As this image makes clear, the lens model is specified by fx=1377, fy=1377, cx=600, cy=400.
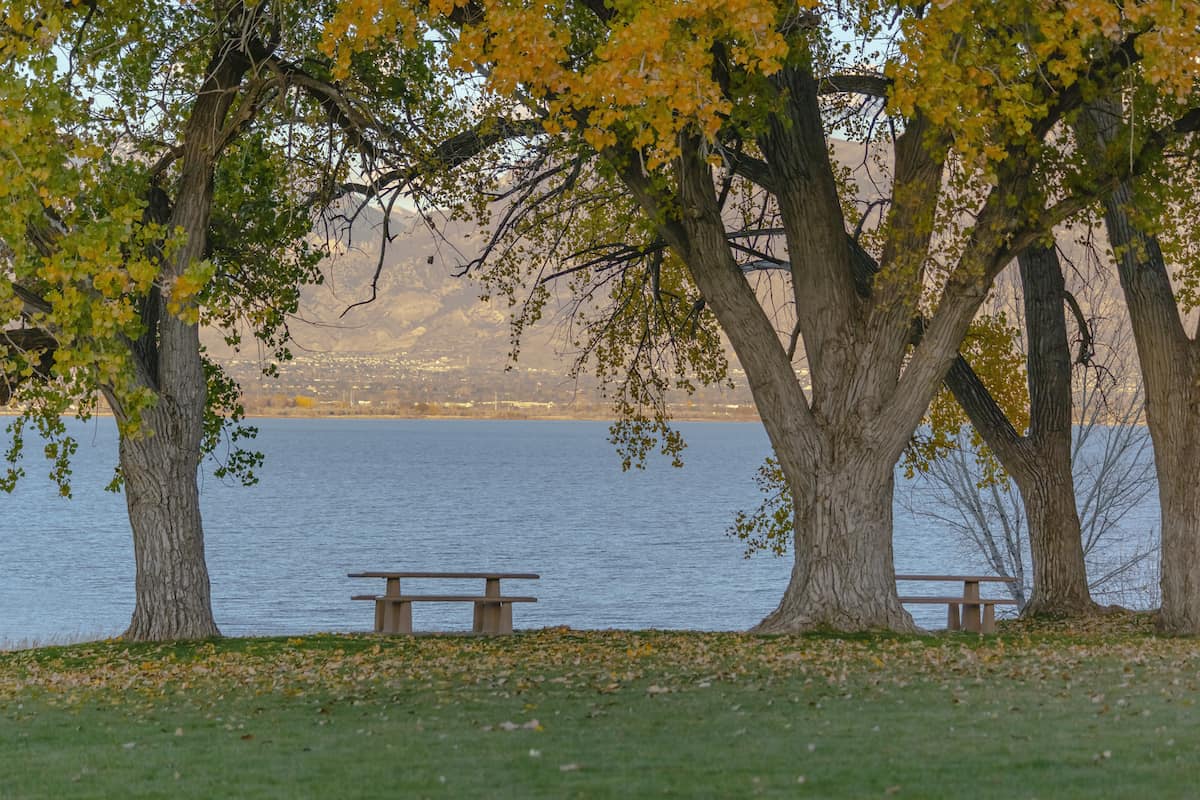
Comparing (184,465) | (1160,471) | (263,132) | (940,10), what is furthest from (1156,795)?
(263,132)

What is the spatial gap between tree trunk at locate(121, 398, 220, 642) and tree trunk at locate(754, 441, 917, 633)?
5.87 m

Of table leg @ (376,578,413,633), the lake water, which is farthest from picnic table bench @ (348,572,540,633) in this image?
the lake water

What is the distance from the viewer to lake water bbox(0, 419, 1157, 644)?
116ft

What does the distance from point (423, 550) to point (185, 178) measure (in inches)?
1650

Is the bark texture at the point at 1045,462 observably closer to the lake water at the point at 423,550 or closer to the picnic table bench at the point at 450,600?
the picnic table bench at the point at 450,600

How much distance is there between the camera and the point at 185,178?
46.2ft

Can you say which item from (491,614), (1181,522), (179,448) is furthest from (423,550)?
(1181,522)

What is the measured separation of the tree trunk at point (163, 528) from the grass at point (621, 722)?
1.45 m

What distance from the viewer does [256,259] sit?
623 inches

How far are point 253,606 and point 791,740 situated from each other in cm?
3140

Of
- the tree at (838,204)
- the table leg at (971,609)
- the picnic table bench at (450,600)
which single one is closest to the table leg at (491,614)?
the picnic table bench at (450,600)

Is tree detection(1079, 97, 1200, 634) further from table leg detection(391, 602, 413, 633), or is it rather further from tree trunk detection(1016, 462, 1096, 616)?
table leg detection(391, 602, 413, 633)

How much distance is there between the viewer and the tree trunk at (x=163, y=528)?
13.7m

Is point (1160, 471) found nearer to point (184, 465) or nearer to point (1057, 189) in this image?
point (1057, 189)
